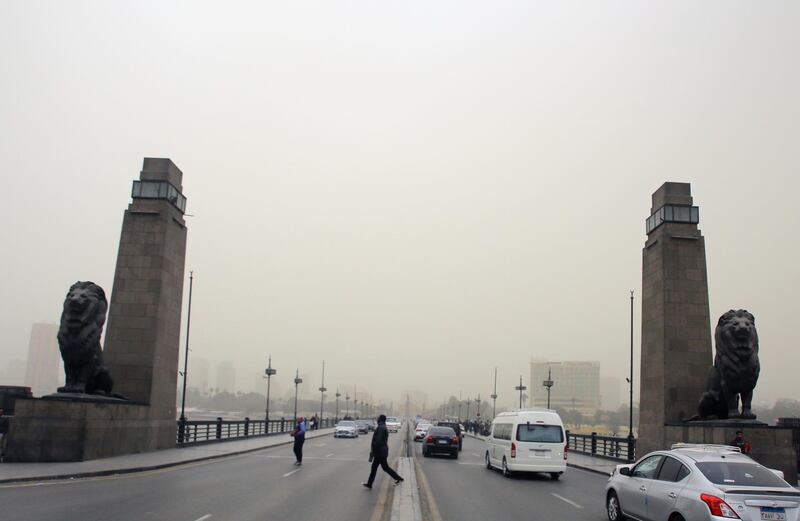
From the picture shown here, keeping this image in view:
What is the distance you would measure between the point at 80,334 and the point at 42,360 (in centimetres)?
5291

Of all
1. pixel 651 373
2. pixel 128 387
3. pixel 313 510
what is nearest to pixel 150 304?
pixel 128 387

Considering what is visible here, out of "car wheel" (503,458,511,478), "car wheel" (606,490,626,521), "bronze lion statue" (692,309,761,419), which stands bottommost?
"car wheel" (503,458,511,478)

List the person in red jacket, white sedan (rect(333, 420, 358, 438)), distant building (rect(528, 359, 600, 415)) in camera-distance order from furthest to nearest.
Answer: distant building (rect(528, 359, 600, 415)) < white sedan (rect(333, 420, 358, 438)) < the person in red jacket

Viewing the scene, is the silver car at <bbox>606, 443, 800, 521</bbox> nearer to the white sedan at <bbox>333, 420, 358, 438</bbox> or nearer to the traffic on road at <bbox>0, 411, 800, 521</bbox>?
the traffic on road at <bbox>0, 411, 800, 521</bbox>

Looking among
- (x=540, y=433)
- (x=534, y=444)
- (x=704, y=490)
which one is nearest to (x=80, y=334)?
(x=534, y=444)

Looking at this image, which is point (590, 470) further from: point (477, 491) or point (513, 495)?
point (513, 495)

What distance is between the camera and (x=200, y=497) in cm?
1410

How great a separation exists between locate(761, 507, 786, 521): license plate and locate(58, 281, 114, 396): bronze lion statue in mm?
20001

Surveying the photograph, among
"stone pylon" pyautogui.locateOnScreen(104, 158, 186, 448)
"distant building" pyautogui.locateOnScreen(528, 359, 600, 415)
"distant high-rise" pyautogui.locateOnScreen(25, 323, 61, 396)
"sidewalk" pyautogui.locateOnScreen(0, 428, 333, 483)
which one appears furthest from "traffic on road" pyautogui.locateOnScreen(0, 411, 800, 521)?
"distant building" pyautogui.locateOnScreen(528, 359, 600, 415)

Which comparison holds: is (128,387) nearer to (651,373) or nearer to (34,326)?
(651,373)

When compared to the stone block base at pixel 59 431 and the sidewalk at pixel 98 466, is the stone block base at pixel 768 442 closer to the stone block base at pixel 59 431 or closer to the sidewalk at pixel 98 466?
the sidewalk at pixel 98 466

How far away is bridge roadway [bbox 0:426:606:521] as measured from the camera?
1194cm

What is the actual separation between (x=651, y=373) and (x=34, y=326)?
6670 cm

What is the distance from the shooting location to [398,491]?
15320 mm
